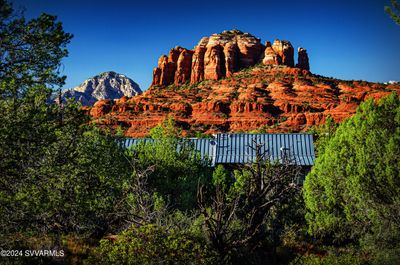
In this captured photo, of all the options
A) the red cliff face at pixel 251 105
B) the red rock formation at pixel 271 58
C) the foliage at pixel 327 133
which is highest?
the red rock formation at pixel 271 58

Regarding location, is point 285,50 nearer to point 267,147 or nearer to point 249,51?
point 249,51

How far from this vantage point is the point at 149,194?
14.3 meters

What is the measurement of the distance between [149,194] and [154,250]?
417cm

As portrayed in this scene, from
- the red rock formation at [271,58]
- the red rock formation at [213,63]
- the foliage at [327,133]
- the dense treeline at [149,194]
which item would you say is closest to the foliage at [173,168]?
the dense treeline at [149,194]

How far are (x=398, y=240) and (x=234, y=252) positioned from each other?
7.96 meters

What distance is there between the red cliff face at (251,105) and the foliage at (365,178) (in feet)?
220

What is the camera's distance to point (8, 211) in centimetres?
882

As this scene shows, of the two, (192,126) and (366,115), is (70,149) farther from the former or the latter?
(192,126)

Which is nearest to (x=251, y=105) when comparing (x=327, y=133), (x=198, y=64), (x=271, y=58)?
(x=271, y=58)

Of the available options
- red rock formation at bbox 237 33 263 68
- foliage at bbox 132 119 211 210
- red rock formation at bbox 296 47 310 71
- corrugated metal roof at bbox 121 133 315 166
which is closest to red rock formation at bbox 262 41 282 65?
red rock formation at bbox 237 33 263 68

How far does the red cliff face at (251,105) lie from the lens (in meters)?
91.6

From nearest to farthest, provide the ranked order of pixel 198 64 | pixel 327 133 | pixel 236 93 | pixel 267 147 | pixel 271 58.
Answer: pixel 267 147 → pixel 327 133 → pixel 236 93 → pixel 271 58 → pixel 198 64

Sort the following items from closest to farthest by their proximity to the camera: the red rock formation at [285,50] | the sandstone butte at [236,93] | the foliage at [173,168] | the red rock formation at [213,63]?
1. the foliage at [173,168]
2. the sandstone butte at [236,93]
3. the red rock formation at [213,63]
4. the red rock formation at [285,50]

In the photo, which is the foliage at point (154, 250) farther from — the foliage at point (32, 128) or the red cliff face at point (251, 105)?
the red cliff face at point (251, 105)
